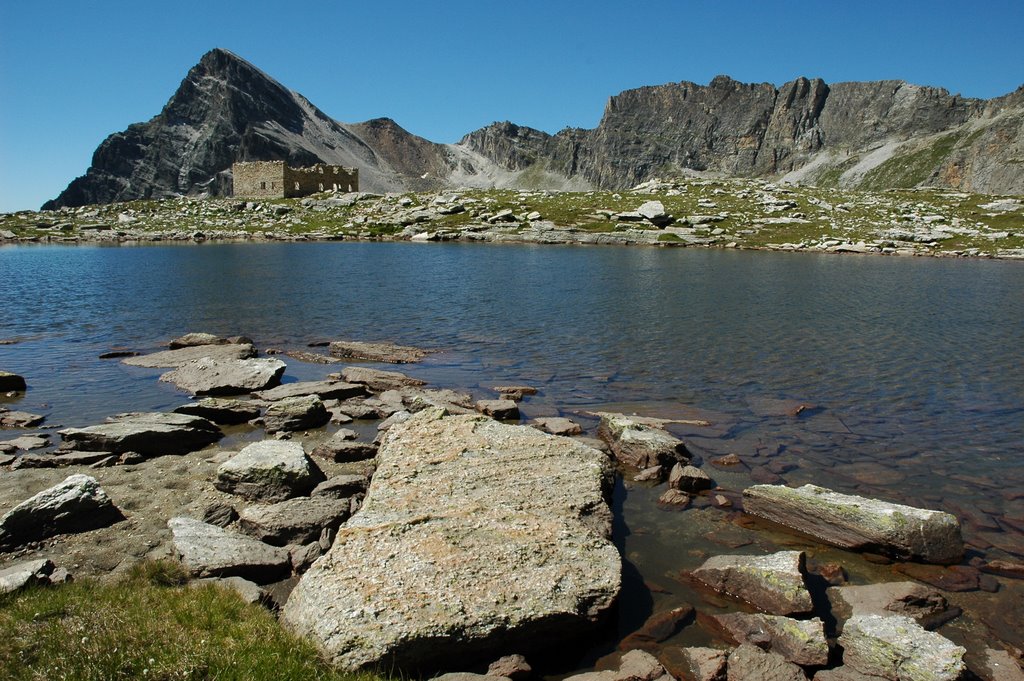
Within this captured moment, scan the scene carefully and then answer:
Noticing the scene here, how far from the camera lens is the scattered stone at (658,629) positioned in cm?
826

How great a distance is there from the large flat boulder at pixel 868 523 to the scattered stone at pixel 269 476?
8.57m

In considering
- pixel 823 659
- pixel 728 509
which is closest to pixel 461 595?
pixel 823 659

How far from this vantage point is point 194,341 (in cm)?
2608

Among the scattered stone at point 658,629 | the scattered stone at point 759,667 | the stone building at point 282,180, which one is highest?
the stone building at point 282,180

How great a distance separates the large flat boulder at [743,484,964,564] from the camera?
1022cm

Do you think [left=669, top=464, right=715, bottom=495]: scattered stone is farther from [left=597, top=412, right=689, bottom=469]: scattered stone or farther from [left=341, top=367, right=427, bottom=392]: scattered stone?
[left=341, top=367, right=427, bottom=392]: scattered stone

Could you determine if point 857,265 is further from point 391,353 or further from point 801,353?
point 391,353

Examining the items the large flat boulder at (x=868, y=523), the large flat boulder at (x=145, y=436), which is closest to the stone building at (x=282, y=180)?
the large flat boulder at (x=145, y=436)

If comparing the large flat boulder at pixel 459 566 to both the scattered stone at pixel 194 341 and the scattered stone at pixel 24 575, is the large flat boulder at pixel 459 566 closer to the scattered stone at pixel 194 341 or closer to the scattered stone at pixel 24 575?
the scattered stone at pixel 24 575

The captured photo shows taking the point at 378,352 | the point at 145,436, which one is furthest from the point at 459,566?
the point at 378,352

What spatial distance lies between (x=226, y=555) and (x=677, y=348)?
68.7 ft

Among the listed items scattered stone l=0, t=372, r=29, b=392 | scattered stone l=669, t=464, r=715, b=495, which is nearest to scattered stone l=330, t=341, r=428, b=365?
scattered stone l=0, t=372, r=29, b=392

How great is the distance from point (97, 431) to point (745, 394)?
17665mm

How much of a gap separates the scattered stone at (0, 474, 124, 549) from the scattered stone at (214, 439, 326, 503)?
184 centimetres
